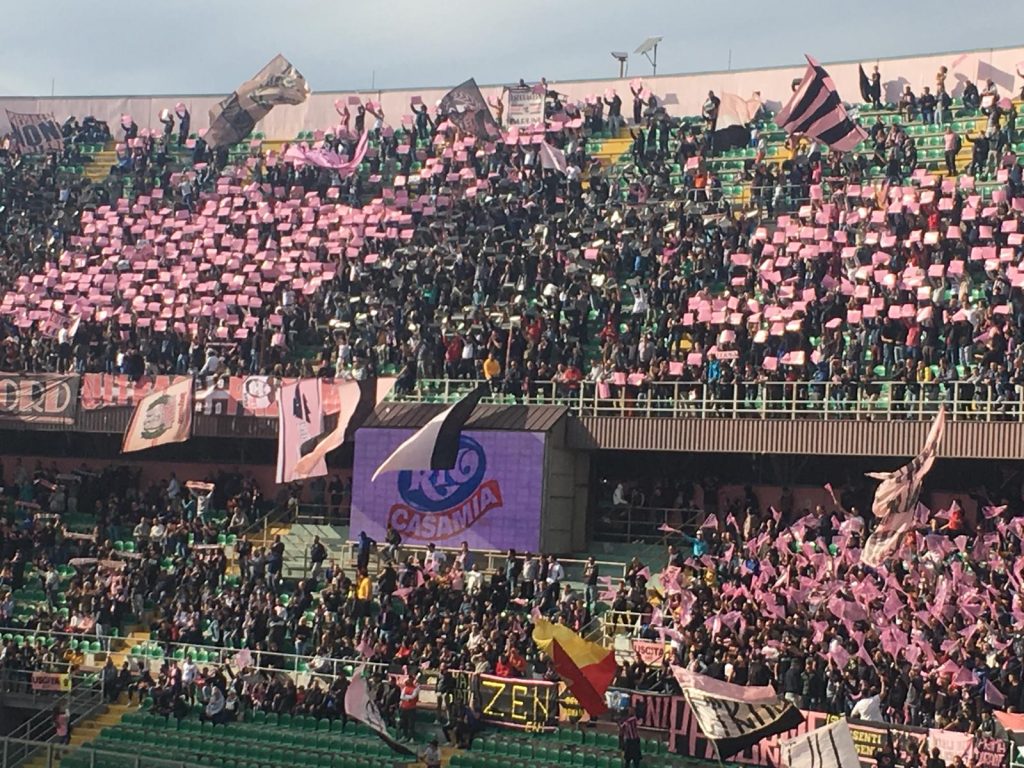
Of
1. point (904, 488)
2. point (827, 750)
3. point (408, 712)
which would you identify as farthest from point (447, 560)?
point (827, 750)

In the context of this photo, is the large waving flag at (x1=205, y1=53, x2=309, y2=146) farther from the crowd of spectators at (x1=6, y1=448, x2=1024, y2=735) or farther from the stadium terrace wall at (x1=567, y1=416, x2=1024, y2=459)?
the stadium terrace wall at (x1=567, y1=416, x2=1024, y2=459)

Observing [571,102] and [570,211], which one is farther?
[571,102]

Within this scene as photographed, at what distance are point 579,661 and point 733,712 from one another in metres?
3.85

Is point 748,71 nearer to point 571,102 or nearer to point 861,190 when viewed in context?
point 571,102

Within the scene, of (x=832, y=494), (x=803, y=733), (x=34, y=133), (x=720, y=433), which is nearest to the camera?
(x=803, y=733)

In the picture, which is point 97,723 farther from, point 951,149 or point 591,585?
point 951,149

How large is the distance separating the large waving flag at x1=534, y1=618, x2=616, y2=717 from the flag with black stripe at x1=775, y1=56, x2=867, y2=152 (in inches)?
710

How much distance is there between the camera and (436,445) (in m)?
39.3

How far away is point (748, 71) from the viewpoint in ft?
172

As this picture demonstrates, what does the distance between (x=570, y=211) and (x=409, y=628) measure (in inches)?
574

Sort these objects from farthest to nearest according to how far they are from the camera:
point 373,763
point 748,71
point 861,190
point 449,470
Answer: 1. point 748,71
2. point 861,190
3. point 449,470
4. point 373,763

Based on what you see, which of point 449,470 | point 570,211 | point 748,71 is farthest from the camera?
point 748,71

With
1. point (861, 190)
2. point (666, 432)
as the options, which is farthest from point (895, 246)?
point (666, 432)

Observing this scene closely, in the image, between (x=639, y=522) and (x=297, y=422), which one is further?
(x=297, y=422)
